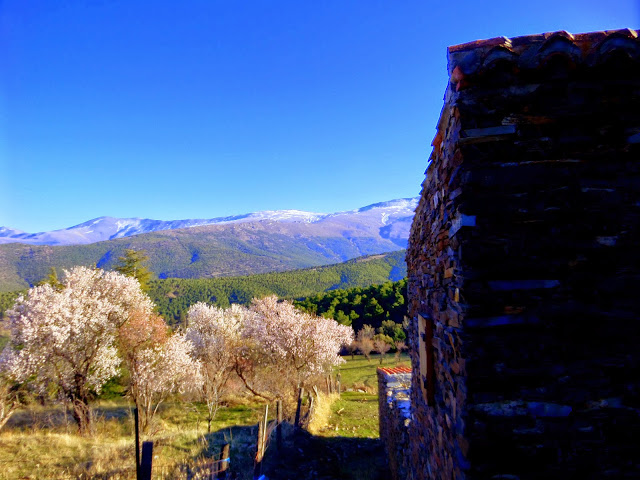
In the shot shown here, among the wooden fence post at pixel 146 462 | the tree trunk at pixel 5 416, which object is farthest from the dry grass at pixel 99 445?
the wooden fence post at pixel 146 462

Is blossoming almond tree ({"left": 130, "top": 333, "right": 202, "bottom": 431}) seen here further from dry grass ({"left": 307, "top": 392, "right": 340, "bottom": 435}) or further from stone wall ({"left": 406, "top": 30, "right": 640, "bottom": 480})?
stone wall ({"left": 406, "top": 30, "right": 640, "bottom": 480})

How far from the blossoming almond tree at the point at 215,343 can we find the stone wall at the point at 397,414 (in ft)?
33.5

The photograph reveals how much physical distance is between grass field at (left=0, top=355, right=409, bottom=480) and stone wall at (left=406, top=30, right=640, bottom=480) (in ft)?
27.4

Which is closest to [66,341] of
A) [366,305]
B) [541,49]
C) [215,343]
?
[215,343]

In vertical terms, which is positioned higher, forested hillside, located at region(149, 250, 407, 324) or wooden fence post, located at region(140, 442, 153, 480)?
wooden fence post, located at region(140, 442, 153, 480)

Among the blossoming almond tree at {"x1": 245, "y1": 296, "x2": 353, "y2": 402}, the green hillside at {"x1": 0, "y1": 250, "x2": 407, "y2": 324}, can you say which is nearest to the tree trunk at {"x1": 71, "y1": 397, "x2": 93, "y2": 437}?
the blossoming almond tree at {"x1": 245, "y1": 296, "x2": 353, "y2": 402}

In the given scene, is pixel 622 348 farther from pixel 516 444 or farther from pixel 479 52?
pixel 479 52

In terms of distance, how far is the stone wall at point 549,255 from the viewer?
274cm

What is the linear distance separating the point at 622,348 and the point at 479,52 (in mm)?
2711

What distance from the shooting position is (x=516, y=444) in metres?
2.75

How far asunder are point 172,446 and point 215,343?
32.3 ft

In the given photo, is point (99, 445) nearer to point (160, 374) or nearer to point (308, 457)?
point (160, 374)

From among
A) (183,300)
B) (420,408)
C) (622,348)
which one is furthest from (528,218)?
(183,300)

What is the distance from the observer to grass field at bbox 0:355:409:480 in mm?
Result: 10250
